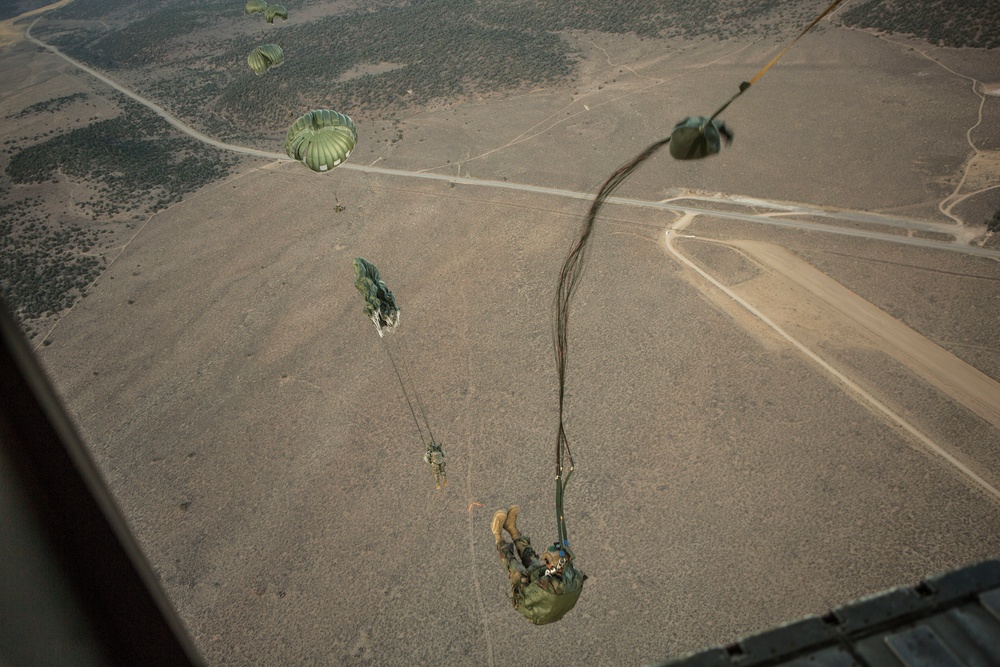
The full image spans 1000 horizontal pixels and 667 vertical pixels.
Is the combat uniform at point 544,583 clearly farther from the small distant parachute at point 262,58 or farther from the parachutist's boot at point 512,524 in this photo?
the small distant parachute at point 262,58

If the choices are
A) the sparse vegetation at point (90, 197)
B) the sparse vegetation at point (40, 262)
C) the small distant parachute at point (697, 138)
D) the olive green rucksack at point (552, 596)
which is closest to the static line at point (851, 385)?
the olive green rucksack at point (552, 596)

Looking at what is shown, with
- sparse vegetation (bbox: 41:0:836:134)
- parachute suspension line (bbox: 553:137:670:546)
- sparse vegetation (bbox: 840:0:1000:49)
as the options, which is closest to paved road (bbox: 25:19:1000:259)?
sparse vegetation (bbox: 41:0:836:134)

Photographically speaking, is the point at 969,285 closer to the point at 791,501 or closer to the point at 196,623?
the point at 791,501

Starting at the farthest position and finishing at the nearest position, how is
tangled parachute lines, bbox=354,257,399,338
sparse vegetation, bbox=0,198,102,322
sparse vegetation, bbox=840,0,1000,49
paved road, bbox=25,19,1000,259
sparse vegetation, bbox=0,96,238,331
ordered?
1. sparse vegetation, bbox=840,0,1000,49
2. sparse vegetation, bbox=0,96,238,331
3. sparse vegetation, bbox=0,198,102,322
4. paved road, bbox=25,19,1000,259
5. tangled parachute lines, bbox=354,257,399,338

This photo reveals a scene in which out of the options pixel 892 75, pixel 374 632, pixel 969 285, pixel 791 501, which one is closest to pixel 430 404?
pixel 374 632

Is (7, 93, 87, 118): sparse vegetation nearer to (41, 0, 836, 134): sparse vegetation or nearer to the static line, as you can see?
(41, 0, 836, 134): sparse vegetation

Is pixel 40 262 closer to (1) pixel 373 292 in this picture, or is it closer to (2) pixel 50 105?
(1) pixel 373 292
